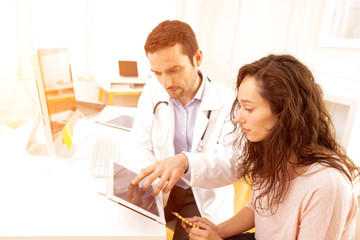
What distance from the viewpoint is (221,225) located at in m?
1.04

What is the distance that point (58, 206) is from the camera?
792mm

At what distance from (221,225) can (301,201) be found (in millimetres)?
393

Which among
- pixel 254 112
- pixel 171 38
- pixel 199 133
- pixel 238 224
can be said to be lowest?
pixel 238 224

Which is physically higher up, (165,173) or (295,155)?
(295,155)

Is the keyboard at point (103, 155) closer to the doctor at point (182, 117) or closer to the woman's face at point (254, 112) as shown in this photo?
the doctor at point (182, 117)

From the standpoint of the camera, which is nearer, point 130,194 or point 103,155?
point 130,194

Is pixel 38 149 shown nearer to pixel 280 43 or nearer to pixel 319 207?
pixel 319 207

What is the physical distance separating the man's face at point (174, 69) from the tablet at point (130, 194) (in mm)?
565

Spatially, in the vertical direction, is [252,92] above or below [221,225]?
above

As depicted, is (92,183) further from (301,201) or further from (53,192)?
(301,201)

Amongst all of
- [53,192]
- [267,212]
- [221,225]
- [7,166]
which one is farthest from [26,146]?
[267,212]

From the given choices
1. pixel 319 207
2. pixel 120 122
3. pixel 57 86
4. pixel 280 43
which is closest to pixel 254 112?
pixel 319 207

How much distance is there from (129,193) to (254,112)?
0.45 m

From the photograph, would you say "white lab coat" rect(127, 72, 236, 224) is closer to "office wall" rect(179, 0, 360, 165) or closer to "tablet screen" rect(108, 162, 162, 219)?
"tablet screen" rect(108, 162, 162, 219)
